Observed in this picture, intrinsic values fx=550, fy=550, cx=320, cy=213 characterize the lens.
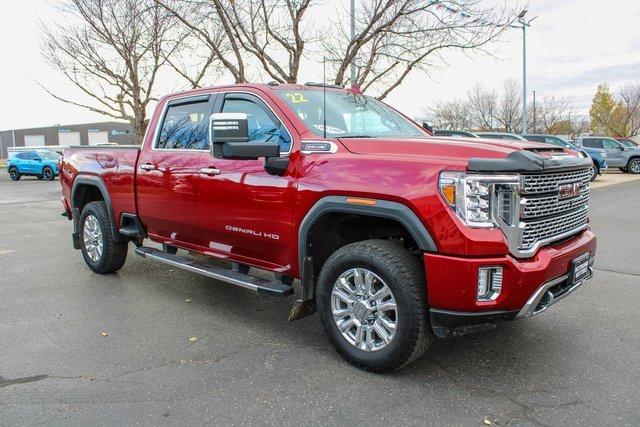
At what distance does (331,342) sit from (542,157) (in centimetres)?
188

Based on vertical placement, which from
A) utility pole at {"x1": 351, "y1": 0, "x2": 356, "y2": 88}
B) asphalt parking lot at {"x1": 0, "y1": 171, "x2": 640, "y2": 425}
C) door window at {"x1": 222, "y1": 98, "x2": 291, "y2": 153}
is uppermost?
utility pole at {"x1": 351, "y1": 0, "x2": 356, "y2": 88}

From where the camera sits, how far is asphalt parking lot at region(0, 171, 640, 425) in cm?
318

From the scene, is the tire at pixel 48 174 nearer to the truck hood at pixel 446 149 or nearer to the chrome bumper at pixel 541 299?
the truck hood at pixel 446 149

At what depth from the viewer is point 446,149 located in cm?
345

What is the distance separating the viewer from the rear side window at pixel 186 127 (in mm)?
5008

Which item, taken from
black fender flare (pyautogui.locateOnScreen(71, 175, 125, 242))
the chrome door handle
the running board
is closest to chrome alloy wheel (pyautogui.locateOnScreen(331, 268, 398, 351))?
the running board

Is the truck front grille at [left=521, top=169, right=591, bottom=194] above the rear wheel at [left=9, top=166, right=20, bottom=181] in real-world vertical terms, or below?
above

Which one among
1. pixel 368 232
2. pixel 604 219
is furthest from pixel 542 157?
pixel 604 219

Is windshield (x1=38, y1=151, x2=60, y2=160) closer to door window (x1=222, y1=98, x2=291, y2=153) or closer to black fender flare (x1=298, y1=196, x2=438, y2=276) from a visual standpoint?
door window (x1=222, y1=98, x2=291, y2=153)

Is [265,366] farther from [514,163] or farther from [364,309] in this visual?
[514,163]

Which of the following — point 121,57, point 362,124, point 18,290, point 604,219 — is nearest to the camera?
point 362,124

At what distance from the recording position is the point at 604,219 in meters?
10.7

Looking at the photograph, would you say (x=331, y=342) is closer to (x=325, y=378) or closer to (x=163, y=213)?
(x=325, y=378)

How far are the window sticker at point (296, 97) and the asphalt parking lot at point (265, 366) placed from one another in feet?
6.15
